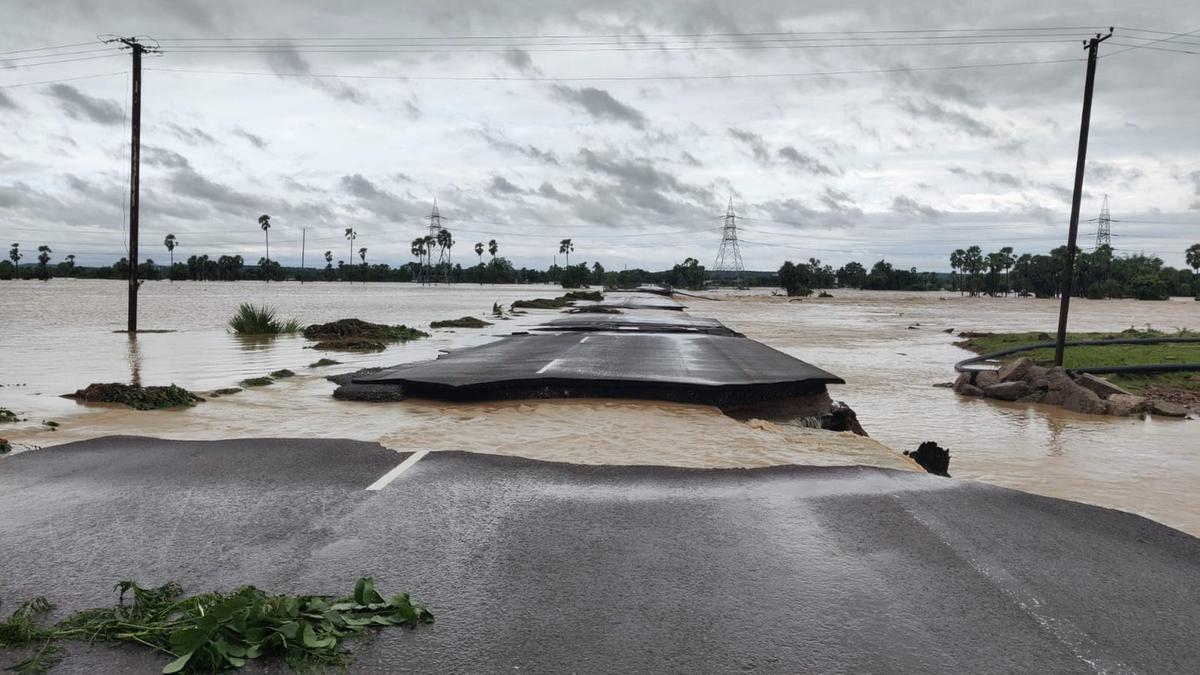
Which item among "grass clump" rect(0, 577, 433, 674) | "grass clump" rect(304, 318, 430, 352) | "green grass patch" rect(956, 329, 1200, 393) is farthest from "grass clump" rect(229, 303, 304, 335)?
"grass clump" rect(0, 577, 433, 674)

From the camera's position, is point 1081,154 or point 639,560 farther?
point 1081,154

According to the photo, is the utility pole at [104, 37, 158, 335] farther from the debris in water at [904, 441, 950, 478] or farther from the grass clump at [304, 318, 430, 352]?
the debris in water at [904, 441, 950, 478]

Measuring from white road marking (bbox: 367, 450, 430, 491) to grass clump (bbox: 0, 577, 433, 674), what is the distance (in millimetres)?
2622

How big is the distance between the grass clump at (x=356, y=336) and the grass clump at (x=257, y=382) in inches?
360

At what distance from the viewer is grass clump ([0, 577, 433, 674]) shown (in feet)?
11.8

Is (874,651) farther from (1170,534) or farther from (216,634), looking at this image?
(1170,534)

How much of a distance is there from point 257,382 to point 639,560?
12.5 meters

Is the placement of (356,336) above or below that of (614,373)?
below

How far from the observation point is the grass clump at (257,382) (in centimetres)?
1527

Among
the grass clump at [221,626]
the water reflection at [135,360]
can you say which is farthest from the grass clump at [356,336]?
the grass clump at [221,626]

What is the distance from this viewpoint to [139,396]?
12.4m

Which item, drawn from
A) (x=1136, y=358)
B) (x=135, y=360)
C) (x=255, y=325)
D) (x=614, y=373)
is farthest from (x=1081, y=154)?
(x=255, y=325)

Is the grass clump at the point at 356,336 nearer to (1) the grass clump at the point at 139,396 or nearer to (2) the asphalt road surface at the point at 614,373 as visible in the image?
(2) the asphalt road surface at the point at 614,373

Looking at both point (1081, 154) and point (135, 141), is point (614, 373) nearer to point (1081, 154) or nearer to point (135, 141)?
point (1081, 154)
